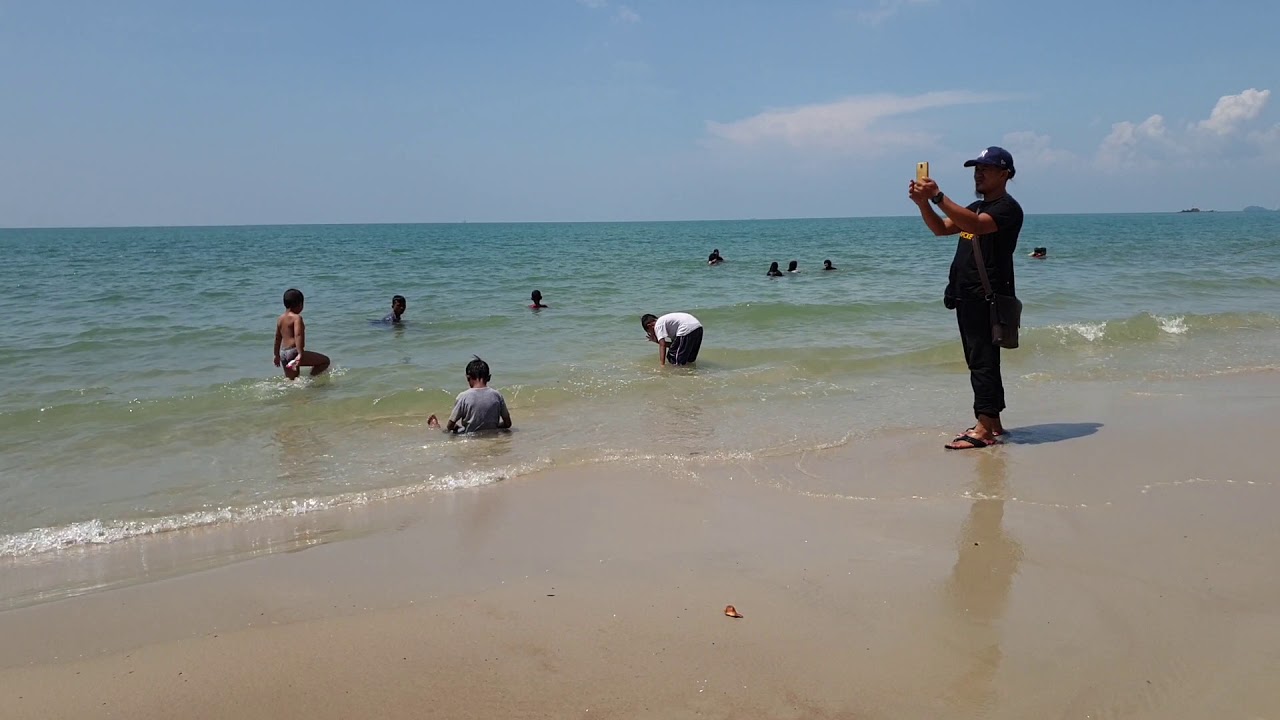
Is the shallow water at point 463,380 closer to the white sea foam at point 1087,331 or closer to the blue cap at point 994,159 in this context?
the white sea foam at point 1087,331

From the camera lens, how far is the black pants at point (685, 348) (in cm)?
1027

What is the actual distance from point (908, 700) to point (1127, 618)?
1.11m

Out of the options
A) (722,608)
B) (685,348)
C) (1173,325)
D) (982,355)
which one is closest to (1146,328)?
(1173,325)

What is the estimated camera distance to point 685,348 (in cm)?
1032

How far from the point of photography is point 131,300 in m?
19.6

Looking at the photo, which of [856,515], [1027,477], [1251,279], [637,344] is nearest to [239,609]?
[856,515]

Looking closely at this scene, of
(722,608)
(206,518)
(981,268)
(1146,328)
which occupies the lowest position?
(206,518)

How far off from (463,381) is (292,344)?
6.59 feet

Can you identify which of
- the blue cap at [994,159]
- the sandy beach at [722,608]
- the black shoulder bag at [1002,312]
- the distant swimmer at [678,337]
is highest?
the blue cap at [994,159]

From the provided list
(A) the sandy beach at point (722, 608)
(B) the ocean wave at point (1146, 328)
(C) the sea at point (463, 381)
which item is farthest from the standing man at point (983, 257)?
(B) the ocean wave at point (1146, 328)

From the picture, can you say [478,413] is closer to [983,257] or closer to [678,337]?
[678,337]

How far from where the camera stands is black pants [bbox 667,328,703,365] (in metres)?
10.3

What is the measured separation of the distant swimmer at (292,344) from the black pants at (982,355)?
23.2 feet

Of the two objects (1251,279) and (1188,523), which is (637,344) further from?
(1251,279)
